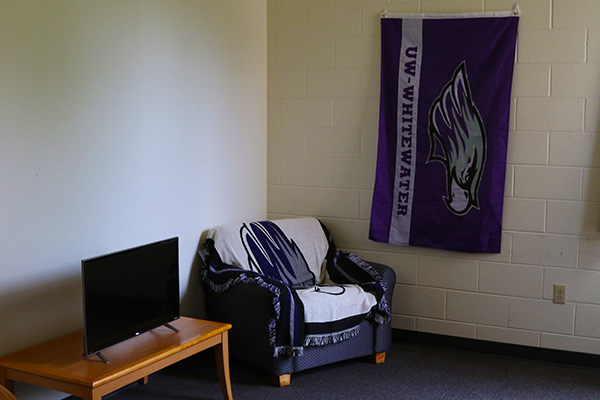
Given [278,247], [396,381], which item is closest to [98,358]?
[278,247]

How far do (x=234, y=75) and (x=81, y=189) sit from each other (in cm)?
143

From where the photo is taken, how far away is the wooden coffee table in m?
2.38

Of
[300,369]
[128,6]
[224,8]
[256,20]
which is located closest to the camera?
[128,6]

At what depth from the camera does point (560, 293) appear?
3.71 m

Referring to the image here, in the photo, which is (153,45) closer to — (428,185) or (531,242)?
(428,185)

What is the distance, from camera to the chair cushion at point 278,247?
3678 millimetres

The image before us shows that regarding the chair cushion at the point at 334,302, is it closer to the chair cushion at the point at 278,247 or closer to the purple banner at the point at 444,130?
the chair cushion at the point at 278,247

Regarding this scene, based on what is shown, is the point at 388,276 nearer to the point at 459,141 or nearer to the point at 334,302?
the point at 334,302

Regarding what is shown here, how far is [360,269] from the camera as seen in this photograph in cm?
383

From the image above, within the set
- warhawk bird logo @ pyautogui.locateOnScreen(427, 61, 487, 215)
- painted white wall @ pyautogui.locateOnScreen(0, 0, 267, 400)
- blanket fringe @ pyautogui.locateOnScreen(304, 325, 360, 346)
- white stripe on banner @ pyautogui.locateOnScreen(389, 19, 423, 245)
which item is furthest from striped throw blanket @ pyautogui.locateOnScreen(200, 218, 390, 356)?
warhawk bird logo @ pyautogui.locateOnScreen(427, 61, 487, 215)

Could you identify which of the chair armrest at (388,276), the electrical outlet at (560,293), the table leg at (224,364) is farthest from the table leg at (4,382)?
the electrical outlet at (560,293)

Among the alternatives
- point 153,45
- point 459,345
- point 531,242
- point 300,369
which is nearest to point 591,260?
point 531,242

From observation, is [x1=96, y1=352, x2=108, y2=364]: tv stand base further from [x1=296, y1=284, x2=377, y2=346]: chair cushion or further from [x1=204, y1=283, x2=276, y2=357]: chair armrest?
[x1=296, y1=284, x2=377, y2=346]: chair cushion

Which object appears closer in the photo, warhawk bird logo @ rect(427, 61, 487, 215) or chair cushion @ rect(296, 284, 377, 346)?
chair cushion @ rect(296, 284, 377, 346)
